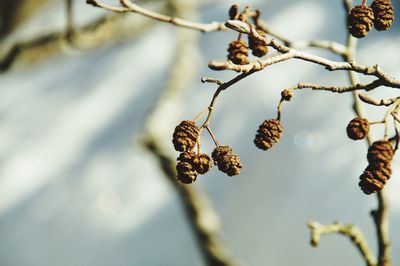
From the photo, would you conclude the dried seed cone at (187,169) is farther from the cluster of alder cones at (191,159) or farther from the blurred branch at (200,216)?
the blurred branch at (200,216)

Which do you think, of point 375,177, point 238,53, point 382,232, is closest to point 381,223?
point 382,232

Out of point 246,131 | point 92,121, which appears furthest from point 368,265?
point 92,121

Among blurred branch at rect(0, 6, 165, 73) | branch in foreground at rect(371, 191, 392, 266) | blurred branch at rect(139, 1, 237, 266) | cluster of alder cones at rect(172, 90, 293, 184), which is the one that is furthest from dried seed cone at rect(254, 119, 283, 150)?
blurred branch at rect(0, 6, 165, 73)

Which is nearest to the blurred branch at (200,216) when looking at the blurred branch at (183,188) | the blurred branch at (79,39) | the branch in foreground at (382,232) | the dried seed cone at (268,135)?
the blurred branch at (183,188)

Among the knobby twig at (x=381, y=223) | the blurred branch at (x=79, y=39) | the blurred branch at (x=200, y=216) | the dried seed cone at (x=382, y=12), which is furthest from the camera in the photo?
the blurred branch at (x=79, y=39)

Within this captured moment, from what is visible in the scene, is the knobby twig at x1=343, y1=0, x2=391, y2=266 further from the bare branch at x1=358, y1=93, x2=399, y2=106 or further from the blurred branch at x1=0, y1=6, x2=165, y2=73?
the blurred branch at x1=0, y1=6, x2=165, y2=73

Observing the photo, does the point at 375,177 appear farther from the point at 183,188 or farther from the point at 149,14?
the point at 183,188
